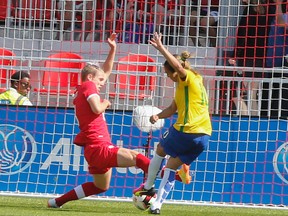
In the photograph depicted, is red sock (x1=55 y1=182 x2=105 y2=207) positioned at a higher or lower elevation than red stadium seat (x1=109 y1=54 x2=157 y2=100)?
lower

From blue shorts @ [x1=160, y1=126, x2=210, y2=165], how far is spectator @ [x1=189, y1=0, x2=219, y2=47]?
2.81 metres

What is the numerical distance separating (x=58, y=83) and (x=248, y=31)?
2622 millimetres

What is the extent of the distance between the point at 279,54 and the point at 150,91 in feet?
5.67

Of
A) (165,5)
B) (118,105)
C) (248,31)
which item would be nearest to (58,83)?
(118,105)

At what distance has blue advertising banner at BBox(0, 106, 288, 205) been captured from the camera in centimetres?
1270

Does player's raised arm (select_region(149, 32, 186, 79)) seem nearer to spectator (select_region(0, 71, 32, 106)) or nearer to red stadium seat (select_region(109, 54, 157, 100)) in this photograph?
red stadium seat (select_region(109, 54, 157, 100))

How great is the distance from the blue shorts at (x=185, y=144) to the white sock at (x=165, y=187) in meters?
0.19

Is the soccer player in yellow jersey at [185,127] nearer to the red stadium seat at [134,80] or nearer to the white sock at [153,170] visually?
the white sock at [153,170]

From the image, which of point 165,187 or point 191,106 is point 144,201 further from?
point 191,106

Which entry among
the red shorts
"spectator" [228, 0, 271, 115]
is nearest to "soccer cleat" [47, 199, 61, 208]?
the red shorts

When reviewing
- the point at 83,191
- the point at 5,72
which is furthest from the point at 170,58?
the point at 5,72


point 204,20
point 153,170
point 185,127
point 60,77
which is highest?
point 204,20

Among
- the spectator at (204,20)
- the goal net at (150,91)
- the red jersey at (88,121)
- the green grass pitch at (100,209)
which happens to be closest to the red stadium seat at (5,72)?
A: the goal net at (150,91)

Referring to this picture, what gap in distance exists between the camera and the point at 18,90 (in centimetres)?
1394
